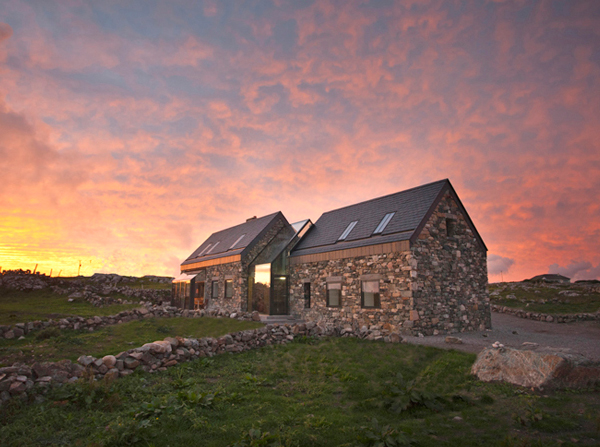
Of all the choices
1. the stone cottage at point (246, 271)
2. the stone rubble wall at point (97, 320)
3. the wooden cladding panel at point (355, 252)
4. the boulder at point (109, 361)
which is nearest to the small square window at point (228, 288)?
the stone cottage at point (246, 271)

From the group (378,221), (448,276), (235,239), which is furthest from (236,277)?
(448,276)

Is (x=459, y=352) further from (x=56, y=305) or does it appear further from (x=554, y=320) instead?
(x=56, y=305)

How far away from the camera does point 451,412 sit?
7.13m

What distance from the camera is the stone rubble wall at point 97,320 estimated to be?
551 inches

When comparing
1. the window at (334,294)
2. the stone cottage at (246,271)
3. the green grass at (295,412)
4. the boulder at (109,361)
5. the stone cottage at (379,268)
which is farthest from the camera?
the stone cottage at (246,271)

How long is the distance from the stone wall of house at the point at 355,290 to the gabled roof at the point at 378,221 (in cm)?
101

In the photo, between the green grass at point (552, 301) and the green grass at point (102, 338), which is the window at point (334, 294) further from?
the green grass at point (552, 301)

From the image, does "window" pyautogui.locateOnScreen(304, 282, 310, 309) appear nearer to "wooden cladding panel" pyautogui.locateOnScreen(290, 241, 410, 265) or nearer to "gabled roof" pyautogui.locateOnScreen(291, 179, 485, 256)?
"wooden cladding panel" pyautogui.locateOnScreen(290, 241, 410, 265)

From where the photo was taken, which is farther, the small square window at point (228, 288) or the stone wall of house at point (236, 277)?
the small square window at point (228, 288)

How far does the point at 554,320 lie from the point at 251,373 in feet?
74.9

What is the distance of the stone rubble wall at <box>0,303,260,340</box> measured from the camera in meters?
14.0

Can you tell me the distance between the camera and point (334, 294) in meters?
21.3

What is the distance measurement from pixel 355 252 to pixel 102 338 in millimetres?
12981

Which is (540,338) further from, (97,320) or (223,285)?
(223,285)
